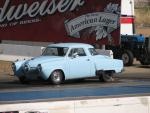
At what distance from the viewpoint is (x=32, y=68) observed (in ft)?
67.4

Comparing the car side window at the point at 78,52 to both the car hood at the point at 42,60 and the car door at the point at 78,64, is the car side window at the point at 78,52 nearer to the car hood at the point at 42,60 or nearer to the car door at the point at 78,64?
the car door at the point at 78,64

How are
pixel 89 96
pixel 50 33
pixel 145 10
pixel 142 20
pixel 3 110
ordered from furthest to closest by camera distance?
1. pixel 145 10
2. pixel 142 20
3. pixel 50 33
4. pixel 89 96
5. pixel 3 110

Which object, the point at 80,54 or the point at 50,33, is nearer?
the point at 80,54

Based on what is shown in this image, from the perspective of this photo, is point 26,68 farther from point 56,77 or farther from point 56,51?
point 56,51

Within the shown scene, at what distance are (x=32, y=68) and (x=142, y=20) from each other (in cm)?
8008

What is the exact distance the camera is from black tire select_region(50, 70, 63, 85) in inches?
801

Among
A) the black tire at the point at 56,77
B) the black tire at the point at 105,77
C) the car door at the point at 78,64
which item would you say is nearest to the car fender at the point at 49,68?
the black tire at the point at 56,77

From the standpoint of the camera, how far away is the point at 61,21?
31750 mm

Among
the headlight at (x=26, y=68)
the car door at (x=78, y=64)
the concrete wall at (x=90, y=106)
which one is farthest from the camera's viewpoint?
the car door at (x=78, y=64)

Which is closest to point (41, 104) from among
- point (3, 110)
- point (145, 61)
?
Result: point (3, 110)

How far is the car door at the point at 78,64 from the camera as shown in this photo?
20.8m

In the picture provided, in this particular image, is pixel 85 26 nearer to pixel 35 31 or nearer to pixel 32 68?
pixel 35 31

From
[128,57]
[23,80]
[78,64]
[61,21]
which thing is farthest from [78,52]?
[61,21]

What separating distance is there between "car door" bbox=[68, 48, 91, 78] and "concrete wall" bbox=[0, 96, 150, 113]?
14915 millimetres
